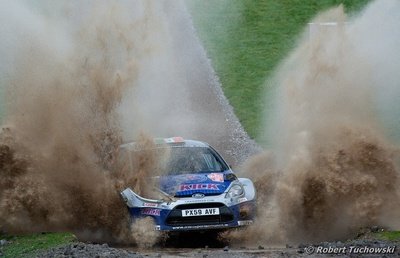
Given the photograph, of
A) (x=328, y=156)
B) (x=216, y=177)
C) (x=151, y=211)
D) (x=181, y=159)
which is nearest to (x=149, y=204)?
(x=151, y=211)

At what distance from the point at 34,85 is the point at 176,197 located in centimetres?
364

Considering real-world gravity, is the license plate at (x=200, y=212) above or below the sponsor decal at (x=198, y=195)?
below

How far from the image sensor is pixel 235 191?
16.1 meters

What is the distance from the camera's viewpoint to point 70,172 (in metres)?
16.7

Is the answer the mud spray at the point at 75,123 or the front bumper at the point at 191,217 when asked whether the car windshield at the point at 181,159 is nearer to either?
the mud spray at the point at 75,123

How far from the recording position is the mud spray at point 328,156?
16828 millimetres

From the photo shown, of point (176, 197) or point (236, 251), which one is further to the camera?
point (176, 197)

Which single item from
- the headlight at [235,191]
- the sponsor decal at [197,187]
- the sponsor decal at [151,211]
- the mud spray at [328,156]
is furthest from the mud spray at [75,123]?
the mud spray at [328,156]

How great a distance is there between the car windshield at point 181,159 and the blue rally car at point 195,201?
17mm

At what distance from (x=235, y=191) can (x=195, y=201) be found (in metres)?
0.80

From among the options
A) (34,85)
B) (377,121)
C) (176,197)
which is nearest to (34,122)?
(34,85)

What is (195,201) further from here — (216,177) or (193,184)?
(216,177)

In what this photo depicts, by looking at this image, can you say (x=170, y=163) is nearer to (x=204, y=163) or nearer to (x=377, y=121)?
(x=204, y=163)

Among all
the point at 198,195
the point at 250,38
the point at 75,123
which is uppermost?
the point at 250,38
